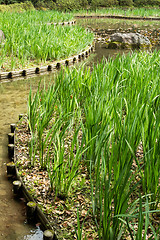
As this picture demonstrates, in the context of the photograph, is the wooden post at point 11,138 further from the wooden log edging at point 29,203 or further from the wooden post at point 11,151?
the wooden log edging at point 29,203

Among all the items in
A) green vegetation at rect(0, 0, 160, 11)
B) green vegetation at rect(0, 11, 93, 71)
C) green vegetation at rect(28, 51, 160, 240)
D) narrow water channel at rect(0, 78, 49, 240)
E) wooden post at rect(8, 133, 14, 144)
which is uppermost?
green vegetation at rect(0, 0, 160, 11)

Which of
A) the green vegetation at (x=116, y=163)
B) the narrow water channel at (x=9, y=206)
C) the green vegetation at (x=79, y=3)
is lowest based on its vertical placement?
the narrow water channel at (x=9, y=206)

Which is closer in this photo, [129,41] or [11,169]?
[11,169]

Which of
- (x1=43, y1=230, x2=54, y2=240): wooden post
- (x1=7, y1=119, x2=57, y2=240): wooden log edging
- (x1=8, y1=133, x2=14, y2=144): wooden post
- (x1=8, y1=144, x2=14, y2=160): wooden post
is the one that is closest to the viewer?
(x1=43, y1=230, x2=54, y2=240): wooden post

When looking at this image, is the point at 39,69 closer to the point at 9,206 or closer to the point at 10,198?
the point at 10,198

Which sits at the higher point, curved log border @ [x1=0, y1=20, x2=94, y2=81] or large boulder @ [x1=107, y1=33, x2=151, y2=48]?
large boulder @ [x1=107, y1=33, x2=151, y2=48]

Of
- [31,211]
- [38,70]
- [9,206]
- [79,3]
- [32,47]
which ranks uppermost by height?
[79,3]

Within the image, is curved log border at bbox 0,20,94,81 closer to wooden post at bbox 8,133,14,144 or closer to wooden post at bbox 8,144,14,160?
wooden post at bbox 8,133,14,144

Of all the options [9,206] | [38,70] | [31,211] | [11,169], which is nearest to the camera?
[31,211]

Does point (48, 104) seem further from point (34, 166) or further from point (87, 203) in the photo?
point (87, 203)

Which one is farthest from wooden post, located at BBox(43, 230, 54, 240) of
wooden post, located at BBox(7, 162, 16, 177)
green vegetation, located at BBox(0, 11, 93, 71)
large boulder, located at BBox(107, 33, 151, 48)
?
large boulder, located at BBox(107, 33, 151, 48)

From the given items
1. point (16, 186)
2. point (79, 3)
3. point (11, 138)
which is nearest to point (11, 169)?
point (16, 186)

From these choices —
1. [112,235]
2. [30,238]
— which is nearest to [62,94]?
[30,238]

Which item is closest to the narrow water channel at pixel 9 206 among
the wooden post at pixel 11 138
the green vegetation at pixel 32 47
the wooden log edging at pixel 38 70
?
the wooden post at pixel 11 138
